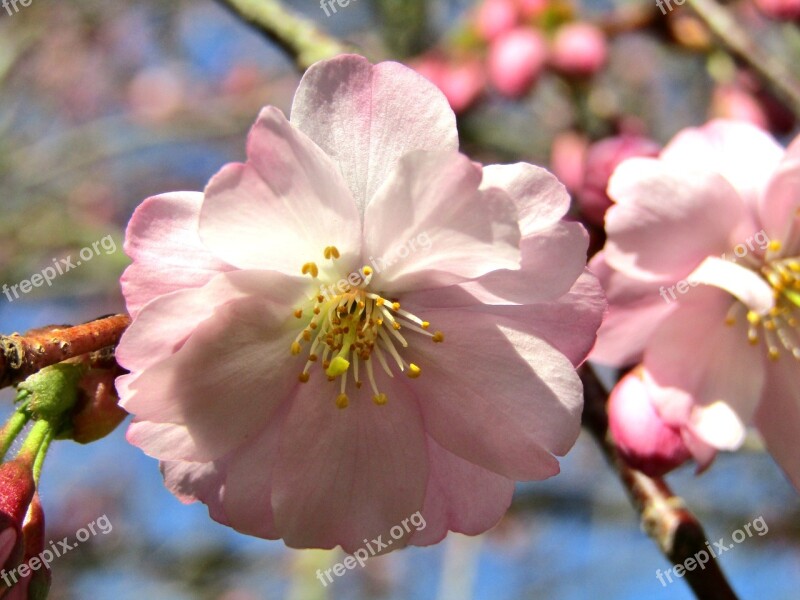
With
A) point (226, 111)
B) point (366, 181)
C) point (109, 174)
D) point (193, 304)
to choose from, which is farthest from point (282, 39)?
point (109, 174)

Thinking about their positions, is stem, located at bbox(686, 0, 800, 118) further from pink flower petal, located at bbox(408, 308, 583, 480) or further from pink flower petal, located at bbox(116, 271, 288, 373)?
pink flower petal, located at bbox(116, 271, 288, 373)

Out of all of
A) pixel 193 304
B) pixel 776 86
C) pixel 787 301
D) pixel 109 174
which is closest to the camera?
pixel 193 304

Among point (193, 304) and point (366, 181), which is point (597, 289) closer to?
point (366, 181)

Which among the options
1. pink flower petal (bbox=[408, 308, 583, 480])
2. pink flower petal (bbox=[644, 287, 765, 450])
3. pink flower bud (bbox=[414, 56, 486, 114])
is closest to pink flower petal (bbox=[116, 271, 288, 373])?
pink flower petal (bbox=[408, 308, 583, 480])

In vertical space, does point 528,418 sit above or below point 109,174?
above

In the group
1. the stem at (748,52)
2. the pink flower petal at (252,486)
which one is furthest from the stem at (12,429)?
the stem at (748,52)

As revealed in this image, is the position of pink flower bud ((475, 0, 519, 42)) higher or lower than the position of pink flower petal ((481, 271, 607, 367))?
lower

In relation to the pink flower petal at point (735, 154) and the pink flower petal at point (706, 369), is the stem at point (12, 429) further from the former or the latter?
the pink flower petal at point (735, 154)

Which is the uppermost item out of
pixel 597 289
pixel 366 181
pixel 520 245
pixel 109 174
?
pixel 366 181
